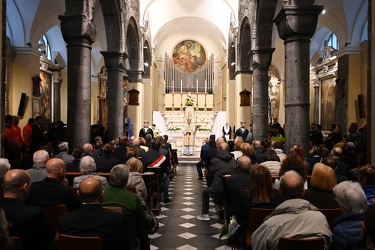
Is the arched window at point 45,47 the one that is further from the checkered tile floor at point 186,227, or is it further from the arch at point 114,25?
the checkered tile floor at point 186,227

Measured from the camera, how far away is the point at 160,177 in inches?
345

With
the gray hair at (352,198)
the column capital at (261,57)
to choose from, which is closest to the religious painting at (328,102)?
the column capital at (261,57)

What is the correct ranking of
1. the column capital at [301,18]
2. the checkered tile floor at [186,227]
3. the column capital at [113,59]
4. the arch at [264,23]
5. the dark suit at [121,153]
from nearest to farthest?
the checkered tile floor at [186,227], the column capital at [301,18], the dark suit at [121,153], the arch at [264,23], the column capital at [113,59]

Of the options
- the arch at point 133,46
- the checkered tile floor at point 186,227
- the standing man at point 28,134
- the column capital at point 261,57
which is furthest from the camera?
the arch at point 133,46

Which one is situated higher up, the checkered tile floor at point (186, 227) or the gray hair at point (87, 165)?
the gray hair at point (87, 165)

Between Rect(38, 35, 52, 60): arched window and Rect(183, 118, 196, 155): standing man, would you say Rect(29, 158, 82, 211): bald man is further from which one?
Rect(183, 118, 196, 155): standing man

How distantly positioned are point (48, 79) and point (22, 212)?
17270 mm

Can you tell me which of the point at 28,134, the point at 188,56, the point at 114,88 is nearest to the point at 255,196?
the point at 28,134

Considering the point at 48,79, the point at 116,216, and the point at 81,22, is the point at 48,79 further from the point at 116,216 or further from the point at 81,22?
the point at 116,216

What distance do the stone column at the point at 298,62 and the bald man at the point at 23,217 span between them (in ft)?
19.7

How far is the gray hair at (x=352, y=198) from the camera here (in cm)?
303

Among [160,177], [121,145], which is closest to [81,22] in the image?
[121,145]

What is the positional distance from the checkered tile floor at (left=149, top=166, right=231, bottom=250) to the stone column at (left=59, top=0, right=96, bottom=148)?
8.47 feet

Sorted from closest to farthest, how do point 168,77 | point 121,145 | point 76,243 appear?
1. point 76,243
2. point 121,145
3. point 168,77
